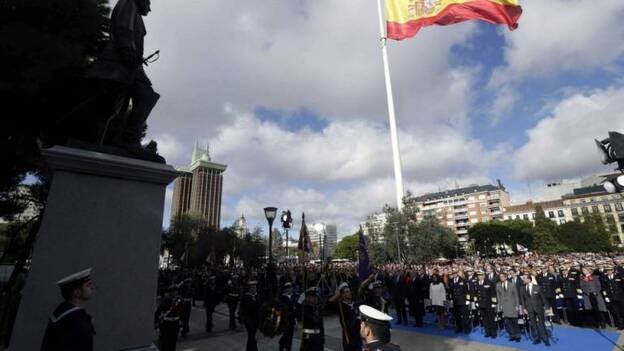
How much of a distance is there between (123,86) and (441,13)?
15742 mm

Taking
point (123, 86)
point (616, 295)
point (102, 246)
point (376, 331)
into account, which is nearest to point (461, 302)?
point (616, 295)

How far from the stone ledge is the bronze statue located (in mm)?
319

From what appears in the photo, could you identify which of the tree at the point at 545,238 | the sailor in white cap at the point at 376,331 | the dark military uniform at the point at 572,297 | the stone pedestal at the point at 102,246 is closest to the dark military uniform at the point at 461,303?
the dark military uniform at the point at 572,297

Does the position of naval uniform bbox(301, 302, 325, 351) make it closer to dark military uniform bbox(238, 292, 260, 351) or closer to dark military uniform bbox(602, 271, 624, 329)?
dark military uniform bbox(238, 292, 260, 351)

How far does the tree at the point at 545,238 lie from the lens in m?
63.5

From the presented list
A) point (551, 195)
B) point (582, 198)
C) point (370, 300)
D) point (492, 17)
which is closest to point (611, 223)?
point (582, 198)

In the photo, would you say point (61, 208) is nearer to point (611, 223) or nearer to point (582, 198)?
point (611, 223)

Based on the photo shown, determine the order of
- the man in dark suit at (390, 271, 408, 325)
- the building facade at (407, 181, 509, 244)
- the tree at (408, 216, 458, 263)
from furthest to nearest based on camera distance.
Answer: the building facade at (407, 181, 509, 244)
the tree at (408, 216, 458, 263)
the man in dark suit at (390, 271, 408, 325)

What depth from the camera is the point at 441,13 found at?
1542 centimetres

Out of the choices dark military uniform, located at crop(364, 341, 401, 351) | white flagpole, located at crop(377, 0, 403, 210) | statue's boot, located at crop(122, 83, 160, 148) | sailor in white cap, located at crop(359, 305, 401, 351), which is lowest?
dark military uniform, located at crop(364, 341, 401, 351)

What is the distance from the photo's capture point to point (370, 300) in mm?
9836

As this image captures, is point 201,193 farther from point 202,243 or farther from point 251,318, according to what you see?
point 251,318

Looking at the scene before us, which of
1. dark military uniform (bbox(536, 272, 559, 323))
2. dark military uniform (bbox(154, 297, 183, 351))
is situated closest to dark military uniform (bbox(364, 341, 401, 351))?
dark military uniform (bbox(154, 297, 183, 351))

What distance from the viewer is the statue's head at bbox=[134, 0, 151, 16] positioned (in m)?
4.83
